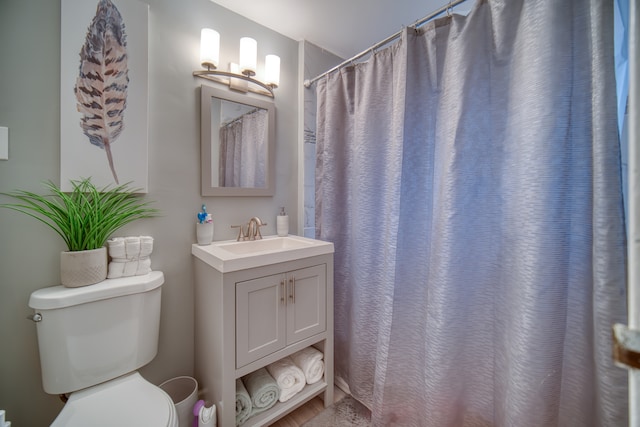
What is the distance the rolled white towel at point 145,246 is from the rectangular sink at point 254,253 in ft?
0.71

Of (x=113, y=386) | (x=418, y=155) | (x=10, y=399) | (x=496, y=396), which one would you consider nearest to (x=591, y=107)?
(x=418, y=155)

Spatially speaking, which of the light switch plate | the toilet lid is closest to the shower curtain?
the toilet lid

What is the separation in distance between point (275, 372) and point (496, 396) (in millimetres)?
1031

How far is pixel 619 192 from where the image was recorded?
773 millimetres

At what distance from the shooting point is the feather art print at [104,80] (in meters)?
1.19

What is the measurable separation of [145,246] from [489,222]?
1582 mm

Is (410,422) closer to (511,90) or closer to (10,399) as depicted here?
(511,90)

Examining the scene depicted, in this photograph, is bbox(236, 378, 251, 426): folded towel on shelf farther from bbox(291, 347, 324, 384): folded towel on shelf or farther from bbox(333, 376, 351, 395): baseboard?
bbox(333, 376, 351, 395): baseboard

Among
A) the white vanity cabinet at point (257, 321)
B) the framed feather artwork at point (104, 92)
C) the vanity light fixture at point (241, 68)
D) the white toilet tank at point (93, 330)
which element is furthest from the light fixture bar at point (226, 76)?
the white toilet tank at point (93, 330)

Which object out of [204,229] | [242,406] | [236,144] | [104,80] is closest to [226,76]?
[236,144]

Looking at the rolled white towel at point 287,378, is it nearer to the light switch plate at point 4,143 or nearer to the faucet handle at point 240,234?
the faucet handle at point 240,234

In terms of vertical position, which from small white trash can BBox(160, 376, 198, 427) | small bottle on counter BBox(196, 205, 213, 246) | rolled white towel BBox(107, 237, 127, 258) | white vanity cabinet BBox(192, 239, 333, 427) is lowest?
small white trash can BBox(160, 376, 198, 427)

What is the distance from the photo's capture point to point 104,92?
1230mm

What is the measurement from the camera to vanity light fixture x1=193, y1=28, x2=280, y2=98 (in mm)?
1437
